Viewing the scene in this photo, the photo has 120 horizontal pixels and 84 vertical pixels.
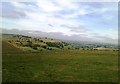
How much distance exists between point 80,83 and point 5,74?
14793 mm

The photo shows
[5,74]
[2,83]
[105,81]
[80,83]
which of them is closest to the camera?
[2,83]

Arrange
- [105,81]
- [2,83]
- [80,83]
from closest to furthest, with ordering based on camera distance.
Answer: [2,83], [80,83], [105,81]

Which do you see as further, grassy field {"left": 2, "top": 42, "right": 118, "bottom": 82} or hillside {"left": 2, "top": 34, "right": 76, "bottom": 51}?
hillside {"left": 2, "top": 34, "right": 76, "bottom": 51}

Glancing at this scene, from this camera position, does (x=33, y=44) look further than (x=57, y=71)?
Yes

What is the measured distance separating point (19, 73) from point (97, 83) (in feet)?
50.9

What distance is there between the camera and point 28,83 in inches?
1314

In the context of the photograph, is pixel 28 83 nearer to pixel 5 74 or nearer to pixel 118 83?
pixel 5 74

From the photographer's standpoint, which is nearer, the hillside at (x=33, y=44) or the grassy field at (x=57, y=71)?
the grassy field at (x=57, y=71)

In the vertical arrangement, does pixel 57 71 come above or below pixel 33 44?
below

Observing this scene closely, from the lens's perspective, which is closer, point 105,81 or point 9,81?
point 9,81

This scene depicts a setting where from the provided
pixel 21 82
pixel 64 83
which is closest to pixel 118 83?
pixel 64 83

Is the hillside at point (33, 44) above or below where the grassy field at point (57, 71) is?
above

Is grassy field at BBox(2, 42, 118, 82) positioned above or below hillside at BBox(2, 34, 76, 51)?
below

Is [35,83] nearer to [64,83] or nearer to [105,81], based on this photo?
[64,83]
